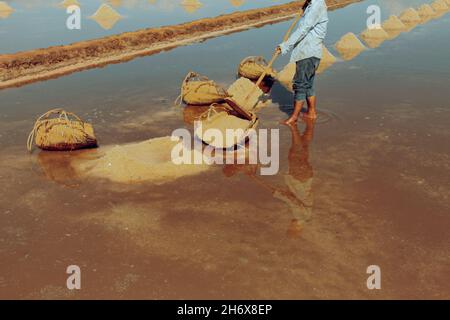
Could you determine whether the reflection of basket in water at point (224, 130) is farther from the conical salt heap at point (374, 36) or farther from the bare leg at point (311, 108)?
the conical salt heap at point (374, 36)

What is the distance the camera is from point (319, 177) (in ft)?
15.7

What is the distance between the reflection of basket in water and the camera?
536 cm

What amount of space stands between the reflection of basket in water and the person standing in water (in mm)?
1047

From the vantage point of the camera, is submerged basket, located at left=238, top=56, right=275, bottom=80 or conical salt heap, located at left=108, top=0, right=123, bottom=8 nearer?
submerged basket, located at left=238, top=56, right=275, bottom=80

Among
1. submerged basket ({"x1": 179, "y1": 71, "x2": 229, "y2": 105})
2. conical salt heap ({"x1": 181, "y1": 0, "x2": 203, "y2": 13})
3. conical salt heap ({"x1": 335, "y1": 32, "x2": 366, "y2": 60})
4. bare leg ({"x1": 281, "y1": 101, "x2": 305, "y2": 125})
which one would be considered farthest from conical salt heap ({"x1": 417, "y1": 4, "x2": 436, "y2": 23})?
bare leg ({"x1": 281, "y1": 101, "x2": 305, "y2": 125})

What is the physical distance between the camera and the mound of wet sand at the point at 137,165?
4874 millimetres

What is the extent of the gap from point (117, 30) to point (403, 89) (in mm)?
10766

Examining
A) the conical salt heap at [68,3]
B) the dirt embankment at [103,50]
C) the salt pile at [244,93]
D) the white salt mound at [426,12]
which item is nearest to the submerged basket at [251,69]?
the salt pile at [244,93]

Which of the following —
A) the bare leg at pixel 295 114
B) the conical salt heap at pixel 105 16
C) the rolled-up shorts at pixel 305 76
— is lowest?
the bare leg at pixel 295 114

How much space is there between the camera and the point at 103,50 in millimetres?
11914

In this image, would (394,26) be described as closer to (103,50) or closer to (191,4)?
(103,50)

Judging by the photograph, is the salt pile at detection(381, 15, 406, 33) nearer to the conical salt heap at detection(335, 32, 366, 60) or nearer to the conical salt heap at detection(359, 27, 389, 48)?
the conical salt heap at detection(359, 27, 389, 48)

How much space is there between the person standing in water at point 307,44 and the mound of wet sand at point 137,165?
198 centimetres
